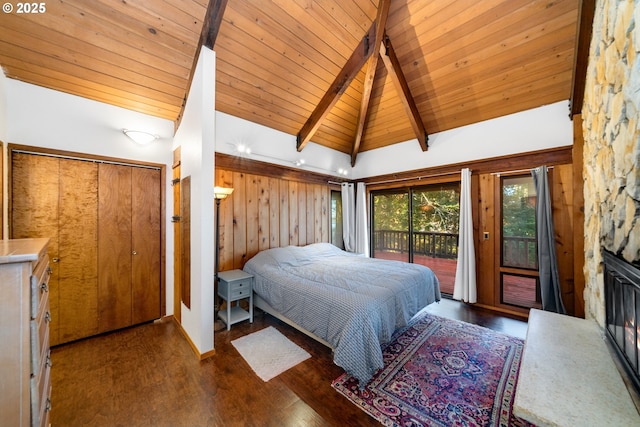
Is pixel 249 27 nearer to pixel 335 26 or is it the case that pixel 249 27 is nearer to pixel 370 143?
pixel 335 26

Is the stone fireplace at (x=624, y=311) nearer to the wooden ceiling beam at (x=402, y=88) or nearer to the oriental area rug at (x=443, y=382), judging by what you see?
the oriental area rug at (x=443, y=382)

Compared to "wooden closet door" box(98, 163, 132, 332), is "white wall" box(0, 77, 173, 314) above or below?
above

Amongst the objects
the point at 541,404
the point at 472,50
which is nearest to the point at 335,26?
the point at 472,50

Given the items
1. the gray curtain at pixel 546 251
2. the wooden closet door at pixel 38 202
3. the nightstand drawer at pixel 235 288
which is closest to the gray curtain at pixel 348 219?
the nightstand drawer at pixel 235 288

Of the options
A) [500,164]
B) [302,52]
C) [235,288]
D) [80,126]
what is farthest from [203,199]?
[500,164]

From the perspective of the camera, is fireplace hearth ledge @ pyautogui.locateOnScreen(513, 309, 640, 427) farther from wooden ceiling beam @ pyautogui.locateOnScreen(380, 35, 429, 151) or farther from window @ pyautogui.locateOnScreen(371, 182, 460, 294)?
wooden ceiling beam @ pyautogui.locateOnScreen(380, 35, 429, 151)

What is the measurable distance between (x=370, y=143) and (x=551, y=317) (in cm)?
382


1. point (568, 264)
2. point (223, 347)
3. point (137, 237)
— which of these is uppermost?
point (137, 237)

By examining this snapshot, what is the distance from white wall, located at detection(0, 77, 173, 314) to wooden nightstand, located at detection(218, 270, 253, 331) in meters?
0.76

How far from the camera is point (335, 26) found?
2811 millimetres

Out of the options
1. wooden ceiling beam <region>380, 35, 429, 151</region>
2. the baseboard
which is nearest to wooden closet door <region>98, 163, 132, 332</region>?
the baseboard

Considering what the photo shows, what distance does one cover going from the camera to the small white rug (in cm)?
212

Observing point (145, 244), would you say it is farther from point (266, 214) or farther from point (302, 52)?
point (302, 52)

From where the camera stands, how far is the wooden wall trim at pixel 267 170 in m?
3.35
